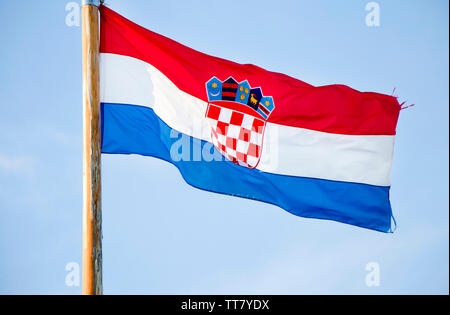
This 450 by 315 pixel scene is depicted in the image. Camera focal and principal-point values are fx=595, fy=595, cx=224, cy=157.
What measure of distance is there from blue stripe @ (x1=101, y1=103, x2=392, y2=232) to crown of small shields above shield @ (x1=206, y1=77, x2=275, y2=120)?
0.79 m

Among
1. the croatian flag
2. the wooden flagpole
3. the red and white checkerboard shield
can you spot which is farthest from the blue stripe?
the wooden flagpole

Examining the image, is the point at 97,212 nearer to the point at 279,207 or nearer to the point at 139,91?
the point at 139,91

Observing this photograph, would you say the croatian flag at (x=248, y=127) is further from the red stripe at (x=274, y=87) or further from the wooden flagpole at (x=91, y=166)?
the wooden flagpole at (x=91, y=166)

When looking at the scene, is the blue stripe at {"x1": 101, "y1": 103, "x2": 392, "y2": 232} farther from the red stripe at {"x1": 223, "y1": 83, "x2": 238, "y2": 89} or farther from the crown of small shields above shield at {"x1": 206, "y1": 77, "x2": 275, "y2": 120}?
the red stripe at {"x1": 223, "y1": 83, "x2": 238, "y2": 89}

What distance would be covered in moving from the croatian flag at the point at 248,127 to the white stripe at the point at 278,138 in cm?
1

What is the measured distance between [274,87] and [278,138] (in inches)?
30.7

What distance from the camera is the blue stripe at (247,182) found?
25.5ft

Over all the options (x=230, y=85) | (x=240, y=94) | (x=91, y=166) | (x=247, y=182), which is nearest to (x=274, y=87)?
(x=240, y=94)

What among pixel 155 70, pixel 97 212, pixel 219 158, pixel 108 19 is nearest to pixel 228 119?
pixel 219 158

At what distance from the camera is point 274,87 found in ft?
29.2

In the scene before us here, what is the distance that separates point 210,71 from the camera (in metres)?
8.45

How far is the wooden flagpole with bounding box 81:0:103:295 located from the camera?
19.4 ft

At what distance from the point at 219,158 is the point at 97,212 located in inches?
98.9

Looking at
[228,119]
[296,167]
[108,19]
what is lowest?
[296,167]
